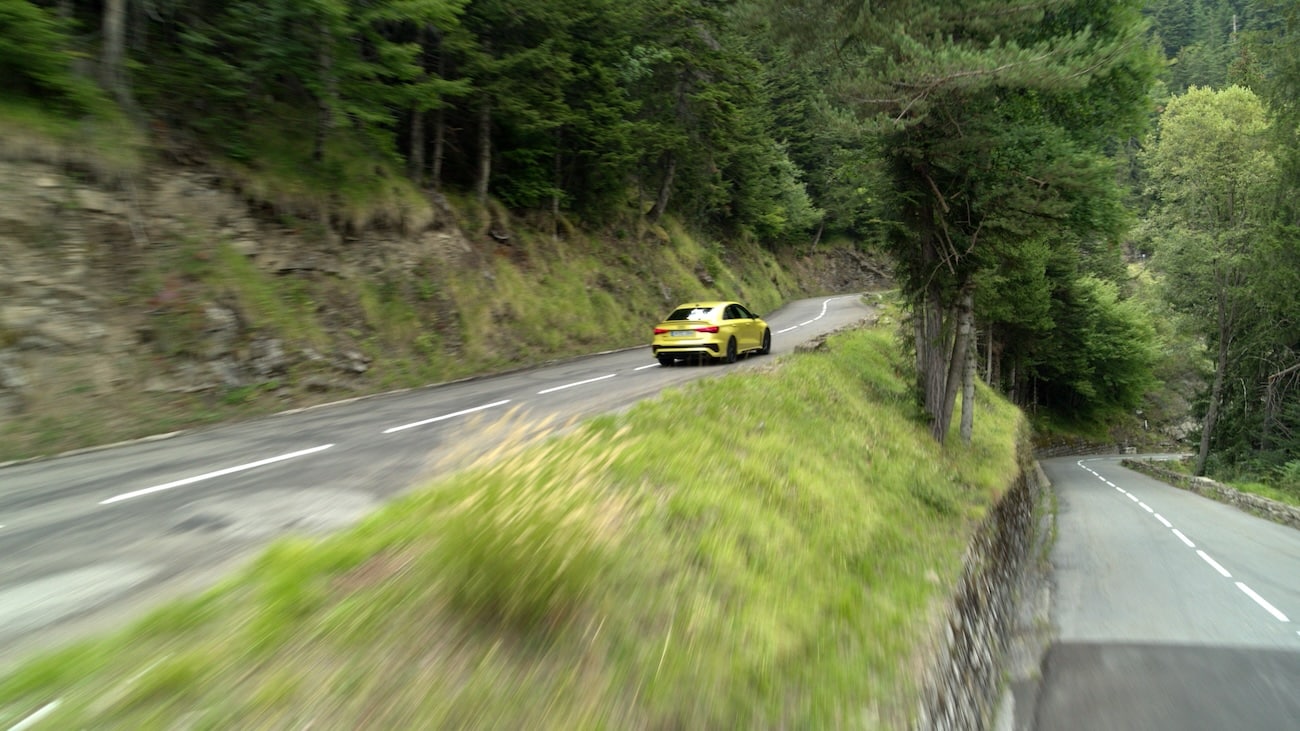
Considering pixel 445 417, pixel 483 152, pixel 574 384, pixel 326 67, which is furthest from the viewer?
pixel 483 152

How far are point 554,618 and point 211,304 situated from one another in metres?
10.6

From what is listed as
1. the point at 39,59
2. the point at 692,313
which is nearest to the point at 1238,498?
the point at 692,313

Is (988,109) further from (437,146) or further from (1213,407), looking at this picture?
(1213,407)

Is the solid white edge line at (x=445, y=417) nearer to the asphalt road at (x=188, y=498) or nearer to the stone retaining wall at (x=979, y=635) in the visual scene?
the asphalt road at (x=188, y=498)

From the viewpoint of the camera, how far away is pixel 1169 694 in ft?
25.6

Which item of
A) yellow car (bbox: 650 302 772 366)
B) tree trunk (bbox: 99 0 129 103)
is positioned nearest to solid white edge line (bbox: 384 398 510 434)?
yellow car (bbox: 650 302 772 366)

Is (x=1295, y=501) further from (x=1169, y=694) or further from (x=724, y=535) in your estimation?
(x=724, y=535)

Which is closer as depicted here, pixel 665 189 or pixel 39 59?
pixel 39 59

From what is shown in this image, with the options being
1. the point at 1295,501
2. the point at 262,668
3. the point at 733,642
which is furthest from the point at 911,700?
the point at 1295,501

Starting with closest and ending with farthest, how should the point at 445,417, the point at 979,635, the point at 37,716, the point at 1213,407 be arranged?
the point at 37,716, the point at 979,635, the point at 445,417, the point at 1213,407

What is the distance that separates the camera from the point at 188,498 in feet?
19.2

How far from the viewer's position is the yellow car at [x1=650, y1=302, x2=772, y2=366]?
16.2 m

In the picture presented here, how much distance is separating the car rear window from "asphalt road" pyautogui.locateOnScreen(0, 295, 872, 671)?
19.0 feet

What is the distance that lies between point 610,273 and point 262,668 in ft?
73.6
